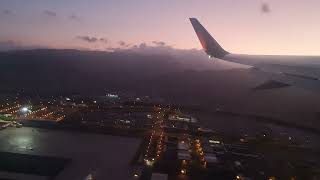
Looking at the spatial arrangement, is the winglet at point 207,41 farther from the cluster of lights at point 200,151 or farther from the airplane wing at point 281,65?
the cluster of lights at point 200,151

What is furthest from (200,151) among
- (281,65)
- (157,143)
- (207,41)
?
(281,65)

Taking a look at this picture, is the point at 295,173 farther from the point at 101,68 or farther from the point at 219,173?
the point at 101,68

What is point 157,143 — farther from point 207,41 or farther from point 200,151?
point 207,41

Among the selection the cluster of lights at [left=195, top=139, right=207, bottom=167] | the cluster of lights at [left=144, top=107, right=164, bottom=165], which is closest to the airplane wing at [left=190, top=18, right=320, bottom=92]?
the cluster of lights at [left=195, top=139, right=207, bottom=167]

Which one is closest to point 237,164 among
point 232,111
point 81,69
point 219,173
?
point 219,173

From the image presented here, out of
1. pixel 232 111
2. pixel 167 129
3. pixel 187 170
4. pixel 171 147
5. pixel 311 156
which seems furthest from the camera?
pixel 232 111

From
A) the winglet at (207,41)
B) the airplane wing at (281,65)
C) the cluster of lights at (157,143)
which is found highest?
the winglet at (207,41)

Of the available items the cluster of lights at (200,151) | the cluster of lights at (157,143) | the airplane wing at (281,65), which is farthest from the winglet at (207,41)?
the cluster of lights at (157,143)

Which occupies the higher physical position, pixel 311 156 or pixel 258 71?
pixel 258 71
